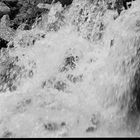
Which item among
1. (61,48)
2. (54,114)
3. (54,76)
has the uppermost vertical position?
(61,48)

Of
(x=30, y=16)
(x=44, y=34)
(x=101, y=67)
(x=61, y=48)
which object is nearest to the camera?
(x=101, y=67)

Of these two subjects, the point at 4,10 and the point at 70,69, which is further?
the point at 4,10

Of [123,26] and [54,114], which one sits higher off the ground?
[123,26]

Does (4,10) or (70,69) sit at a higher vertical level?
(4,10)

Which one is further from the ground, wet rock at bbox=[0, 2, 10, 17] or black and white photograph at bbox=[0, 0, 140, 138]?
wet rock at bbox=[0, 2, 10, 17]

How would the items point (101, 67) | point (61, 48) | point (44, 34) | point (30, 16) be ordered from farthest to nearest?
1. point (30, 16)
2. point (44, 34)
3. point (61, 48)
4. point (101, 67)

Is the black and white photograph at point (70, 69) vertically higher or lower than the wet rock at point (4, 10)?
lower

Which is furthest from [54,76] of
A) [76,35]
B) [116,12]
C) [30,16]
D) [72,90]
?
[30,16]

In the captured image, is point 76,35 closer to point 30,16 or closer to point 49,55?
point 49,55

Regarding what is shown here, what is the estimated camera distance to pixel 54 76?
845 centimetres

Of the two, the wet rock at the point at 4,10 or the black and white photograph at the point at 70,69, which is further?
the wet rock at the point at 4,10

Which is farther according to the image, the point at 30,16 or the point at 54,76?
the point at 30,16

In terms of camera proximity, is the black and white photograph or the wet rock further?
the wet rock

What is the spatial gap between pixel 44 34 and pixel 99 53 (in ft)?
6.73
